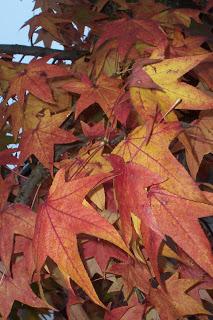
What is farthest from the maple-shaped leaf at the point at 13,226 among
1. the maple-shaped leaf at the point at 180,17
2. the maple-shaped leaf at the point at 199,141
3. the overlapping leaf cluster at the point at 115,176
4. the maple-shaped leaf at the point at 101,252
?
the maple-shaped leaf at the point at 180,17

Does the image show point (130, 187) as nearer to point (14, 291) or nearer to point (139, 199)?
point (139, 199)

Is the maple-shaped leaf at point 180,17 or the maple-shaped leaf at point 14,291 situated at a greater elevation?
the maple-shaped leaf at point 180,17

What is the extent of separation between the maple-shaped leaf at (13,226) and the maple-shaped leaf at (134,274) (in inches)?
6.2

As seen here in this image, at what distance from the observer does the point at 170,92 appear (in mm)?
528

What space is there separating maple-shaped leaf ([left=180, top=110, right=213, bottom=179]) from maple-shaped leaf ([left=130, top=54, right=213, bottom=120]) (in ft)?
0.41

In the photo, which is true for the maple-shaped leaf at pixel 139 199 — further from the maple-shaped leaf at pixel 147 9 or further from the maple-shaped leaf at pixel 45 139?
the maple-shaped leaf at pixel 147 9

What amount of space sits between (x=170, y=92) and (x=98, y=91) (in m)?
0.16

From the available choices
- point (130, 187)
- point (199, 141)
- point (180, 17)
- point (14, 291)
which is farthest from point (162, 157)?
point (180, 17)

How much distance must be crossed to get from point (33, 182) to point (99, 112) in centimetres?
25

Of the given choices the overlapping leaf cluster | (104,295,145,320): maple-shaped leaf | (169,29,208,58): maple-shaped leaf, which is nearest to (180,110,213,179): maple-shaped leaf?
the overlapping leaf cluster

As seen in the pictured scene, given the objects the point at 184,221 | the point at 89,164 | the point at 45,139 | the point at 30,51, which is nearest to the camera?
the point at 184,221

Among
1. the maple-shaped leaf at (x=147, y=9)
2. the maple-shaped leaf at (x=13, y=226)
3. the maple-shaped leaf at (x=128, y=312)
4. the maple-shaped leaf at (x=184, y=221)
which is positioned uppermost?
the maple-shaped leaf at (x=147, y=9)

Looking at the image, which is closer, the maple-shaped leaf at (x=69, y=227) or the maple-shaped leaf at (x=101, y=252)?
the maple-shaped leaf at (x=69, y=227)

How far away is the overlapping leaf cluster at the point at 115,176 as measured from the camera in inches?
18.3
